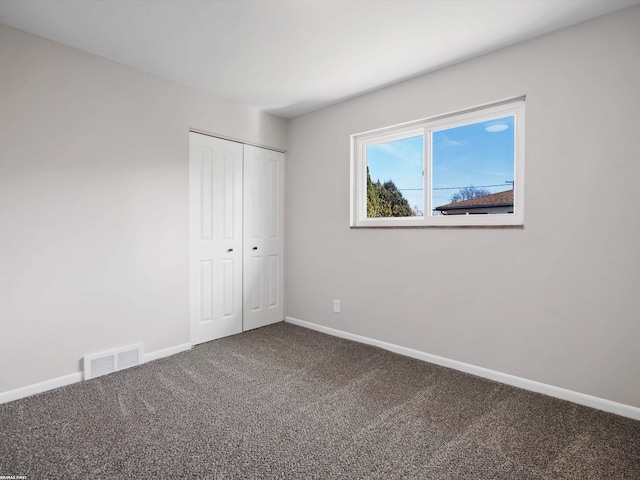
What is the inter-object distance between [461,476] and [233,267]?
8.65 ft

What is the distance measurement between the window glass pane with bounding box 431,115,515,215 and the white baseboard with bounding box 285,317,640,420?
121 cm

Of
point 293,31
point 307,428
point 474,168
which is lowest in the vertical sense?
point 307,428

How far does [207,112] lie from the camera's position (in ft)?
10.6

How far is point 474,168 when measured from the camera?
2.69 m

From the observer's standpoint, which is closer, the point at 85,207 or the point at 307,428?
the point at 307,428

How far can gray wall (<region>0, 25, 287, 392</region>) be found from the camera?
2.20 meters

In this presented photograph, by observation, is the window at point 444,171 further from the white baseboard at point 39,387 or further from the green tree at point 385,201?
the white baseboard at point 39,387

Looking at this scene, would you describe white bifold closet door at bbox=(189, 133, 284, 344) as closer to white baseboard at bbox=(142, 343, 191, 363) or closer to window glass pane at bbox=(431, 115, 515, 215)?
white baseboard at bbox=(142, 343, 191, 363)

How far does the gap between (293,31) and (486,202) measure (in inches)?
73.7

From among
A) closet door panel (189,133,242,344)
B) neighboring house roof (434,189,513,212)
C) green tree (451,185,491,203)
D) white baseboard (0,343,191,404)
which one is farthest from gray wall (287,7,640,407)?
white baseboard (0,343,191,404)

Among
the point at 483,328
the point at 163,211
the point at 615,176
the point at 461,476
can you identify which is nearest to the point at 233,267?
the point at 163,211

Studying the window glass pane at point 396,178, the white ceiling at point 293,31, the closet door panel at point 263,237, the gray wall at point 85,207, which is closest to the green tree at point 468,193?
the window glass pane at point 396,178

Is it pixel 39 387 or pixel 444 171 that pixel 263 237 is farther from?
pixel 39 387

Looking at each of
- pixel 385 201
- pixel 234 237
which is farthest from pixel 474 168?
pixel 234 237
